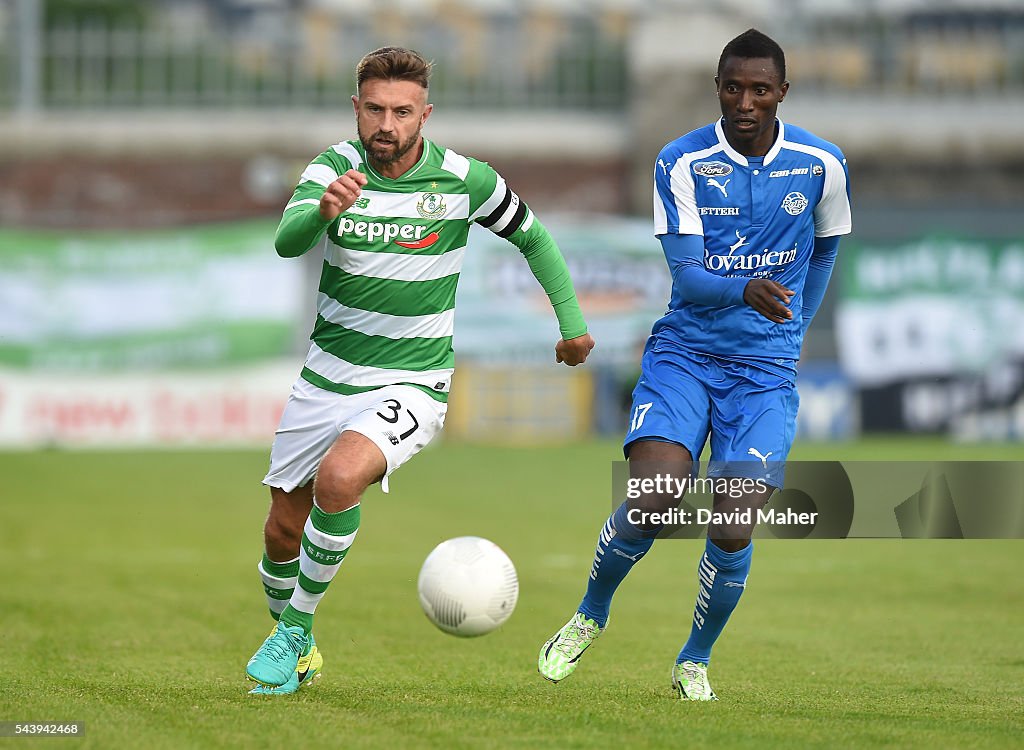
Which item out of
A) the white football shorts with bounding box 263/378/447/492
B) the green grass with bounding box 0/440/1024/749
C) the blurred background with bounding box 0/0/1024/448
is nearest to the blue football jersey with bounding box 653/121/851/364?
the white football shorts with bounding box 263/378/447/492

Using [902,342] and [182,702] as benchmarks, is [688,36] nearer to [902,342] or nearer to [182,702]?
[902,342]

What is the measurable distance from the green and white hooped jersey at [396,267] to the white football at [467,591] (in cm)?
72

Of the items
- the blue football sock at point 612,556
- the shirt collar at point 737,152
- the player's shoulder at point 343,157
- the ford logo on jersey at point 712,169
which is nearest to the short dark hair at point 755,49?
the shirt collar at point 737,152

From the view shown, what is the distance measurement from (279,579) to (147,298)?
1786 cm

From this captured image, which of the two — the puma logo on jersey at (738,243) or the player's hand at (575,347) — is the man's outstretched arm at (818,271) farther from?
the player's hand at (575,347)

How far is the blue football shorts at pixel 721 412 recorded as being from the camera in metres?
6.76

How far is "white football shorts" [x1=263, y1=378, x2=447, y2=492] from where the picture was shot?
6.77 metres

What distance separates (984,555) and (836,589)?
2.80 m

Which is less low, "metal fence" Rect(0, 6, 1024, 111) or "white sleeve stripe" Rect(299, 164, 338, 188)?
"metal fence" Rect(0, 6, 1024, 111)

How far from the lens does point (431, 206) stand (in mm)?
6957

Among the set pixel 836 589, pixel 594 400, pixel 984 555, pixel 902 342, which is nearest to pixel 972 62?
pixel 902 342

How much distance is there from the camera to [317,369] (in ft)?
23.2

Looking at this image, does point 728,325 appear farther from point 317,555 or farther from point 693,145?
point 317,555

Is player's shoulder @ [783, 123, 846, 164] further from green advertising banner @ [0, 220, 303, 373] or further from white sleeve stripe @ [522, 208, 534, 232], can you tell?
green advertising banner @ [0, 220, 303, 373]
